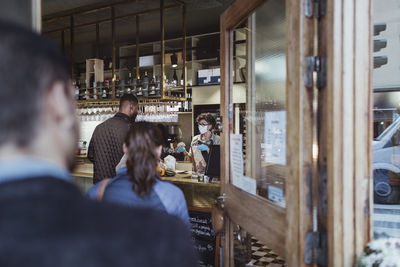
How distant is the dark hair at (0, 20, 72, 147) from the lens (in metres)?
0.61

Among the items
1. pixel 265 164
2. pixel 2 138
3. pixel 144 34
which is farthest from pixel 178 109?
pixel 2 138

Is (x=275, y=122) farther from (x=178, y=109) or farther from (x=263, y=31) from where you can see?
(x=178, y=109)

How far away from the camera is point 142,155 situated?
1.96m

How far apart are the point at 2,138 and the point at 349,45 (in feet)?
4.25

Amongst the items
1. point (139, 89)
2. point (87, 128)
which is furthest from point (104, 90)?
point (87, 128)

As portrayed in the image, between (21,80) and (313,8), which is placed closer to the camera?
(21,80)

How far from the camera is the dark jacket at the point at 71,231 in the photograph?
560mm

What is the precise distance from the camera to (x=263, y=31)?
85.2 inches

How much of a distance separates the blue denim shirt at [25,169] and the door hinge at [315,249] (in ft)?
3.77

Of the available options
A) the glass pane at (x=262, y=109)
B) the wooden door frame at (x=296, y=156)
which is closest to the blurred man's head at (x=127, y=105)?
the glass pane at (x=262, y=109)

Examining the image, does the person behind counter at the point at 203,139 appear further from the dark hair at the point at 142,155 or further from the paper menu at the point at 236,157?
the dark hair at the point at 142,155

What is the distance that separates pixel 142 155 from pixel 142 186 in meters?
0.20

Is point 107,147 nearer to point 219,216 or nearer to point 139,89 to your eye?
point 219,216

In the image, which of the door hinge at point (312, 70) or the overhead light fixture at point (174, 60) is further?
the overhead light fixture at point (174, 60)
